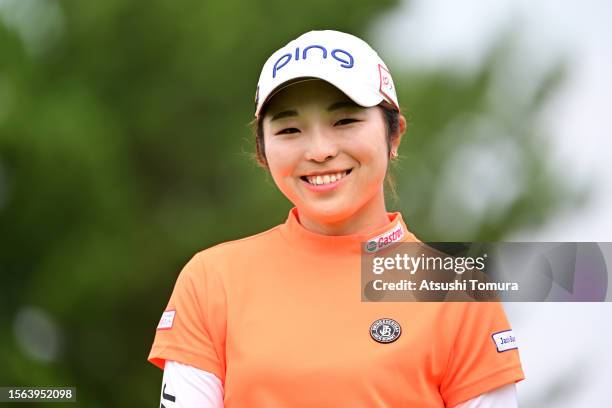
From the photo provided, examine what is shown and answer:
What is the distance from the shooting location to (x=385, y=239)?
1.44 meters

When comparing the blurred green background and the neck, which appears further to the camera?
the blurred green background

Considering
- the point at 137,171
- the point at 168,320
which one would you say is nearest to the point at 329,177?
the point at 168,320

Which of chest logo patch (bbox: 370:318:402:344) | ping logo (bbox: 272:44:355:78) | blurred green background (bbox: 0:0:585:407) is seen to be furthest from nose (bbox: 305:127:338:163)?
blurred green background (bbox: 0:0:585:407)

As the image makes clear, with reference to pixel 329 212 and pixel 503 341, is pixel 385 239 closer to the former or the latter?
pixel 329 212

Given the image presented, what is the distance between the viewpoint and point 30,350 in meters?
4.33

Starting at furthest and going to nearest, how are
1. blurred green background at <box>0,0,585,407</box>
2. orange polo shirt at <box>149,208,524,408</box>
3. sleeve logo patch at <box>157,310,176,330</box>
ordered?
blurred green background at <box>0,0,585,407</box> → sleeve logo patch at <box>157,310,176,330</box> → orange polo shirt at <box>149,208,524,408</box>

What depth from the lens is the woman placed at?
50.9 inches

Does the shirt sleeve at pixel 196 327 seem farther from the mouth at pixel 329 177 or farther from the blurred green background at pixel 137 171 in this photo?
the blurred green background at pixel 137 171

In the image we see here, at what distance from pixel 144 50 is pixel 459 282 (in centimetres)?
342

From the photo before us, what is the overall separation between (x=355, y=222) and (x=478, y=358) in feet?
0.87

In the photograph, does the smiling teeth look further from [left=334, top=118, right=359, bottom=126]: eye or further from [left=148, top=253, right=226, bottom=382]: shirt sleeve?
[left=148, top=253, right=226, bottom=382]: shirt sleeve

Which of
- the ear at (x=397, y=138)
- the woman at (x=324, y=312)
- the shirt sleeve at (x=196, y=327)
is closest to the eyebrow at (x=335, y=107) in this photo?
the woman at (x=324, y=312)

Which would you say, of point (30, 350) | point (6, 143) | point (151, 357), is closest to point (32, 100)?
point (6, 143)

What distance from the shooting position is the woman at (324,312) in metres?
1.29
